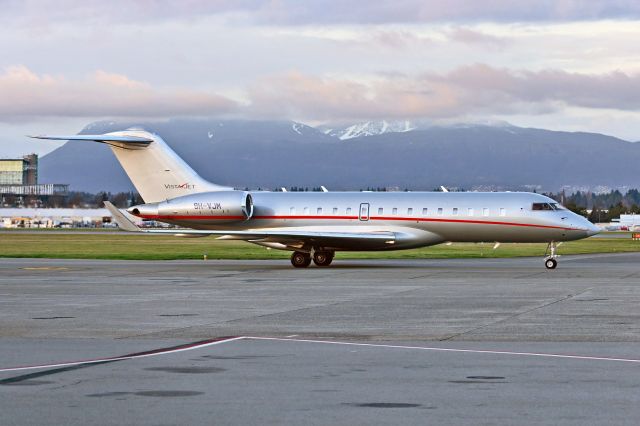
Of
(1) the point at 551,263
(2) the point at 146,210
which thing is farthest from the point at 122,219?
(1) the point at 551,263

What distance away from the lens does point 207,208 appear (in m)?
45.8

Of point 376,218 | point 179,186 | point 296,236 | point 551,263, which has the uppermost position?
point 179,186

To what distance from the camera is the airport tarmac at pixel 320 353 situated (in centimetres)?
1131

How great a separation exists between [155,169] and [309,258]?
25.7 feet

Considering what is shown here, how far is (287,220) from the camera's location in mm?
46125

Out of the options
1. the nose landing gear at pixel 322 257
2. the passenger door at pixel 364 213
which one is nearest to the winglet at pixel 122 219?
the nose landing gear at pixel 322 257

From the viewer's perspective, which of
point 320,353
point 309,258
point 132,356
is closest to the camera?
point 132,356

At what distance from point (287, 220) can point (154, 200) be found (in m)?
6.15

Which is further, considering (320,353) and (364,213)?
(364,213)

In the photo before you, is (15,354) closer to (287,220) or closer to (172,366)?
(172,366)

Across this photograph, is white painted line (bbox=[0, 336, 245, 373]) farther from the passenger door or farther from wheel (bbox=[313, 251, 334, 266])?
wheel (bbox=[313, 251, 334, 266])

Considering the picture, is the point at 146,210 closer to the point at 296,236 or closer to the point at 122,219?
the point at 122,219

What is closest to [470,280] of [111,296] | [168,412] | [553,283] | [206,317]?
[553,283]

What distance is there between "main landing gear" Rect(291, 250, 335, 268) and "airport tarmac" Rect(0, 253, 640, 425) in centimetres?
1267
